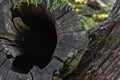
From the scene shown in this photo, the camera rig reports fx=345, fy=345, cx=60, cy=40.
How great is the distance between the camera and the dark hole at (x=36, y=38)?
302 centimetres

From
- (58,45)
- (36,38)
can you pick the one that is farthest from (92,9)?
(58,45)

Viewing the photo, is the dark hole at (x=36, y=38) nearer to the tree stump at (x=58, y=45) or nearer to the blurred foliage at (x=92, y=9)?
the tree stump at (x=58, y=45)

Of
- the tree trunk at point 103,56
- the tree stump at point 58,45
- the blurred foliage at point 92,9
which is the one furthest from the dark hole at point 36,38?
the blurred foliage at point 92,9

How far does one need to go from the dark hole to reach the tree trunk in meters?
0.33

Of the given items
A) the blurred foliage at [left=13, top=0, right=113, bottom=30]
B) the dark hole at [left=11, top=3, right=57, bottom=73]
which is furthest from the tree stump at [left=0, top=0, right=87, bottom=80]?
the blurred foliage at [left=13, top=0, right=113, bottom=30]

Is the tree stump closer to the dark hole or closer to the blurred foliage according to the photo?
the dark hole

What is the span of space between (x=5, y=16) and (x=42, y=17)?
469 mm

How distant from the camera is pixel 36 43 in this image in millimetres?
3293

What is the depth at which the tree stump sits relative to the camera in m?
2.76

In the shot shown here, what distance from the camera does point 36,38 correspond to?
3.30 metres

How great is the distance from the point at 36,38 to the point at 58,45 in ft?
1.70

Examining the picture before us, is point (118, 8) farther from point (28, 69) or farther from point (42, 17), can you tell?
point (28, 69)

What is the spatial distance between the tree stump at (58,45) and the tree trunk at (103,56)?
0.19 m

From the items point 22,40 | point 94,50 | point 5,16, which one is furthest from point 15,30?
point 94,50
